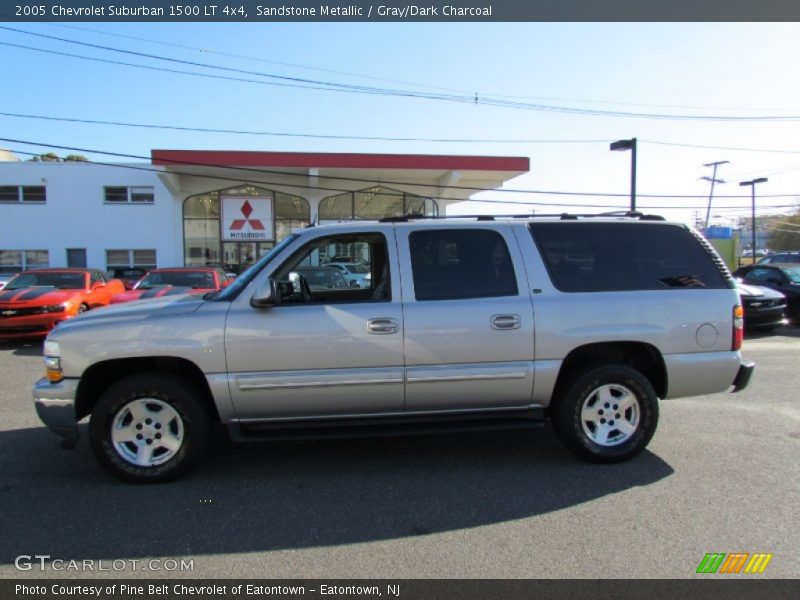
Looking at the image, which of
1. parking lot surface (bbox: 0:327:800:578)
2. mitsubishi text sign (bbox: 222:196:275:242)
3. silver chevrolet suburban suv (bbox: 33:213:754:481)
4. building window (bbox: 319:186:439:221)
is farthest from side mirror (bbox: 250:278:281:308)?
building window (bbox: 319:186:439:221)

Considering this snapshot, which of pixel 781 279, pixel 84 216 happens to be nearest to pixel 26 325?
pixel 781 279

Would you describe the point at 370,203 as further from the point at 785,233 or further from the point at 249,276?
the point at 785,233

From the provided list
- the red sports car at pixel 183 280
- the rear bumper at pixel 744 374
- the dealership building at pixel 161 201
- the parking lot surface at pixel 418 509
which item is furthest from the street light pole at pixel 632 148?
the rear bumper at pixel 744 374

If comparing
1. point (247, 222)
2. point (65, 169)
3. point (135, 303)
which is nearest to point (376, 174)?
point (247, 222)

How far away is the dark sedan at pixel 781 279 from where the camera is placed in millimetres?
12500

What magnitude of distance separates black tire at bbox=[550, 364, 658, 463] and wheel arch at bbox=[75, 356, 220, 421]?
269 centimetres

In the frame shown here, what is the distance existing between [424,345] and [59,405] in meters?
2.64

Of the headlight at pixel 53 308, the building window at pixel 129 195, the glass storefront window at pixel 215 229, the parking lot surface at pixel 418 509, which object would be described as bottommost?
the parking lot surface at pixel 418 509

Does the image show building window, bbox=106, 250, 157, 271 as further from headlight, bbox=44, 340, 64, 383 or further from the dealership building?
headlight, bbox=44, 340, 64, 383

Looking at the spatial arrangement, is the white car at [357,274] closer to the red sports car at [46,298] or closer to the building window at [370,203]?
the red sports car at [46,298]

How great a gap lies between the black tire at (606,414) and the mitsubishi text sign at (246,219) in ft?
76.4

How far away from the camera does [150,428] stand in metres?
3.80

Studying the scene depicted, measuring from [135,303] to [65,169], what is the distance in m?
25.5

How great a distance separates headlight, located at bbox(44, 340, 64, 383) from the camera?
373 centimetres
